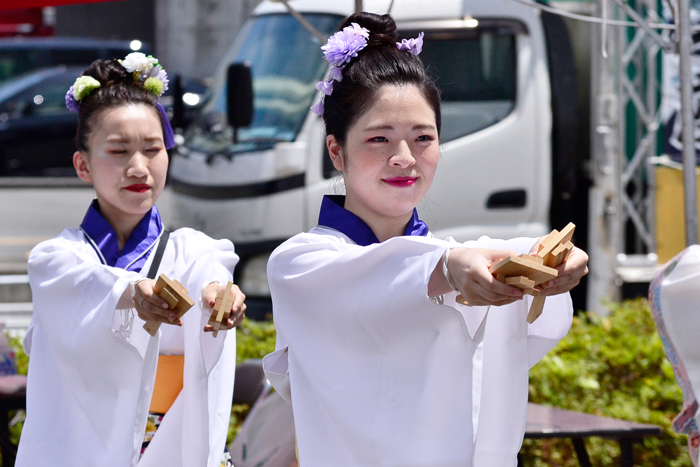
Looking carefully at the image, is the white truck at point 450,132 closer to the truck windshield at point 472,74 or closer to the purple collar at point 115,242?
the truck windshield at point 472,74

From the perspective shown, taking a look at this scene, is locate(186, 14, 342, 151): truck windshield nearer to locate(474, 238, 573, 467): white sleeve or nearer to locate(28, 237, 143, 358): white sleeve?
locate(28, 237, 143, 358): white sleeve

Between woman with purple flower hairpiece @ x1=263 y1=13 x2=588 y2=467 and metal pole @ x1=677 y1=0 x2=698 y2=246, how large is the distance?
63.2 inches

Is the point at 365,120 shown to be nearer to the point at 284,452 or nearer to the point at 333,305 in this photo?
the point at 333,305

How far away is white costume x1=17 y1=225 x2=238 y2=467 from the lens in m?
2.25

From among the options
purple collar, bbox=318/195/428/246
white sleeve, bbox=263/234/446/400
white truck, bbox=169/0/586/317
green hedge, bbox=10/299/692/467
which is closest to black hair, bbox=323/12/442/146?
purple collar, bbox=318/195/428/246

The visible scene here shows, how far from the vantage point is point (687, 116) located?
326 cm

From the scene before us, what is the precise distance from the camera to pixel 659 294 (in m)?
1.69

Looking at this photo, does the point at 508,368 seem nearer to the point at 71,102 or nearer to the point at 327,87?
the point at 327,87

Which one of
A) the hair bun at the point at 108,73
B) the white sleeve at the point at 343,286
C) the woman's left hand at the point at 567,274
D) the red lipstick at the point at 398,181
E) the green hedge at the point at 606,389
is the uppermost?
the hair bun at the point at 108,73

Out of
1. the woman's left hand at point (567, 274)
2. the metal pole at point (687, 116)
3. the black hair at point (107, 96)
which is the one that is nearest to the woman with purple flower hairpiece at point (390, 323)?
the woman's left hand at point (567, 274)

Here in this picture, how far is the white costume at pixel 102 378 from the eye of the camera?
2.25 meters

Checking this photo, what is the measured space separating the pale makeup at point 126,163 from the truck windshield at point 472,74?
310 centimetres

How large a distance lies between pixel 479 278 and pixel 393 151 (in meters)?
0.51

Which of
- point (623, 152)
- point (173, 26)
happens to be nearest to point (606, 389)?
point (623, 152)
